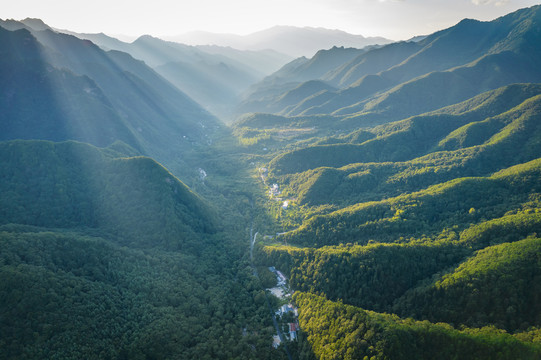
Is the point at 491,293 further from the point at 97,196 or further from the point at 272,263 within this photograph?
the point at 97,196

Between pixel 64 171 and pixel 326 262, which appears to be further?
pixel 64 171

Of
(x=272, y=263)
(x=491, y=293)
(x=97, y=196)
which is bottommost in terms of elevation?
(x=491, y=293)

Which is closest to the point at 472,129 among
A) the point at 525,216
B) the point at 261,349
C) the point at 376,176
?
the point at 376,176

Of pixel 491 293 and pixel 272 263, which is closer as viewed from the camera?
pixel 491 293

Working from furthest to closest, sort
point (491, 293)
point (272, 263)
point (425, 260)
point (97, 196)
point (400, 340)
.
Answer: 1. point (97, 196)
2. point (272, 263)
3. point (425, 260)
4. point (491, 293)
5. point (400, 340)

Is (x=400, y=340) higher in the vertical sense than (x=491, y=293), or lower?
higher

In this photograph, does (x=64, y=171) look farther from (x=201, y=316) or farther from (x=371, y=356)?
(x=371, y=356)

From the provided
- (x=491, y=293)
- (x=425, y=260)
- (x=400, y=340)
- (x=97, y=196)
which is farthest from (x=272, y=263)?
(x=97, y=196)

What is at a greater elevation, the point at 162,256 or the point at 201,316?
the point at 162,256

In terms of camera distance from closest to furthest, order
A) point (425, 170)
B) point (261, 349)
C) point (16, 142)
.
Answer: point (261, 349) < point (16, 142) < point (425, 170)

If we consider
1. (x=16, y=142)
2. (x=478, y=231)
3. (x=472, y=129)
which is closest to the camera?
(x=478, y=231)

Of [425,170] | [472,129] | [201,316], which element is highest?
[472,129]
